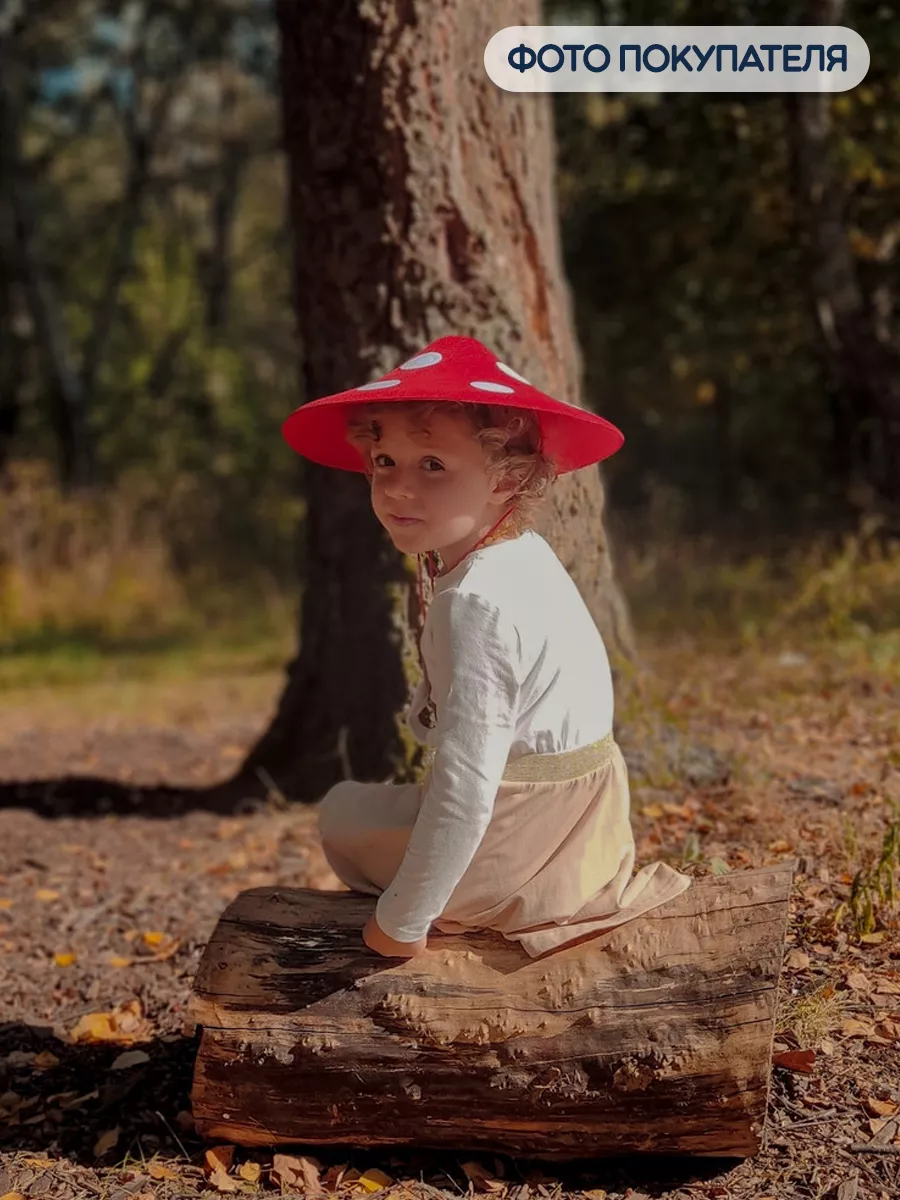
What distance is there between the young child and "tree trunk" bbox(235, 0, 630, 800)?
147 centimetres

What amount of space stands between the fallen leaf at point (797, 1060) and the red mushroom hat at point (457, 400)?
4.47 feet

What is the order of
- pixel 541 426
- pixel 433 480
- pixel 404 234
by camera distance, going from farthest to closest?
pixel 404 234 → pixel 541 426 → pixel 433 480

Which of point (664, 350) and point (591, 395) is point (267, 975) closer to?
point (664, 350)

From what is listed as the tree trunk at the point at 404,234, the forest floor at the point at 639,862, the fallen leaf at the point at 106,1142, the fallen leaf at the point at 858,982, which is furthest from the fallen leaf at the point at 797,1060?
the tree trunk at the point at 404,234

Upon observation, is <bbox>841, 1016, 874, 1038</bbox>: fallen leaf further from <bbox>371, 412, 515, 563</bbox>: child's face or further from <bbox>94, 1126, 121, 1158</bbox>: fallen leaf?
<bbox>94, 1126, 121, 1158</bbox>: fallen leaf

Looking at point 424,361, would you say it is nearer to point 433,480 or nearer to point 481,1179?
point 433,480

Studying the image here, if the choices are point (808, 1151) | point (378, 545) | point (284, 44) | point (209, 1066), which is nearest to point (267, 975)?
point (209, 1066)

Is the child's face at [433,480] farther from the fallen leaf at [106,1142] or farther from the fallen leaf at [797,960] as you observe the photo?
the fallen leaf at [106,1142]

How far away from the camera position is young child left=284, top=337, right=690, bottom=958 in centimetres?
259

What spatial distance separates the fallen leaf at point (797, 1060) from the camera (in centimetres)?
296

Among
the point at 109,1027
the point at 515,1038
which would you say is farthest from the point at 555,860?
the point at 109,1027

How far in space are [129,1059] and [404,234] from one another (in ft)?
9.05

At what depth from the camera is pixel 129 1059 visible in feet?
11.4

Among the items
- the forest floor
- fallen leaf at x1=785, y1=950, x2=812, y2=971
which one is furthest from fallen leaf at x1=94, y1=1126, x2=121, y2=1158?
fallen leaf at x1=785, y1=950, x2=812, y2=971
